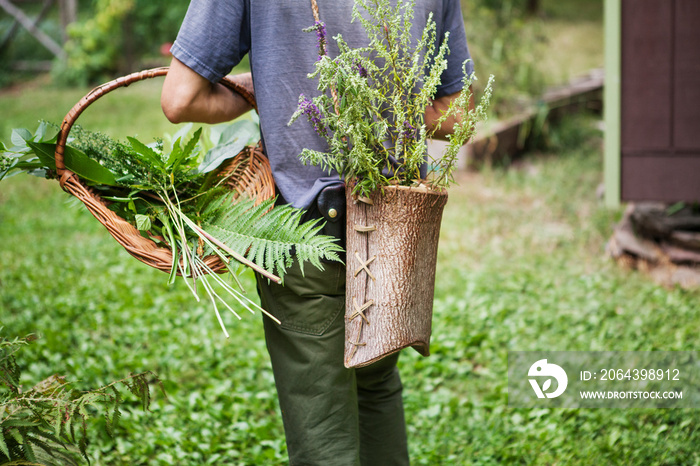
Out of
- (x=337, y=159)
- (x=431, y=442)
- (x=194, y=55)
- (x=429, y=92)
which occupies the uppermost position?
(x=194, y=55)

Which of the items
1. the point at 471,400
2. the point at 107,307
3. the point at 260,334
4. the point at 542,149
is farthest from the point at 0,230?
the point at 542,149

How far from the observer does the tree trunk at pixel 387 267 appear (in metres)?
1.64

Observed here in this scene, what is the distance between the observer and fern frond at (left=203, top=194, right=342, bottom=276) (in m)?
1.61

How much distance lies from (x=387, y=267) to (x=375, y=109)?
395mm

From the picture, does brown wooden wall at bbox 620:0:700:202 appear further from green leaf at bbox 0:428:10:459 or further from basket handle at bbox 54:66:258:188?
green leaf at bbox 0:428:10:459

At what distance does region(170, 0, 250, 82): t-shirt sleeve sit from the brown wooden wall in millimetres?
3800

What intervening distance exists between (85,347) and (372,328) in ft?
8.60

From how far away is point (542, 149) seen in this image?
25.7 ft

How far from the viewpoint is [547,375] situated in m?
3.45

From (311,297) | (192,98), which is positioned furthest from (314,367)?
(192,98)

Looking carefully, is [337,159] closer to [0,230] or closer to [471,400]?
[471,400]

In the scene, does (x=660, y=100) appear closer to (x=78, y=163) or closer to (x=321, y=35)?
(x=321, y=35)

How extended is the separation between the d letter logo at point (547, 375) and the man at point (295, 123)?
1.73 metres

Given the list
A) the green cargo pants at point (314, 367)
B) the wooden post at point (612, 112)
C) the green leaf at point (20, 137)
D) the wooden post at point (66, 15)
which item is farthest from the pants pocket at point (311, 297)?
the wooden post at point (66, 15)
